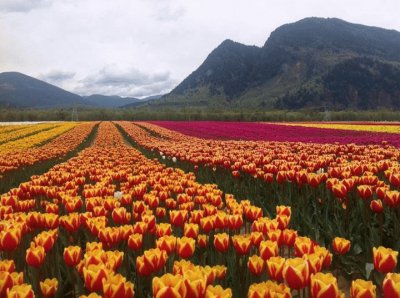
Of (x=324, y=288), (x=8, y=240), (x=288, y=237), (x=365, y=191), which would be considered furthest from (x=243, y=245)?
(x=365, y=191)

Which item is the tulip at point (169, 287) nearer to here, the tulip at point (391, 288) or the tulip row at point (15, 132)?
the tulip at point (391, 288)

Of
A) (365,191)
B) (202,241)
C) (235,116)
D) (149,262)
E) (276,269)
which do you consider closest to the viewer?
(276,269)

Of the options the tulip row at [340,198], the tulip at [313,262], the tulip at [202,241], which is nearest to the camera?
the tulip at [313,262]

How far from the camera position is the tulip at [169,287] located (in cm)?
192

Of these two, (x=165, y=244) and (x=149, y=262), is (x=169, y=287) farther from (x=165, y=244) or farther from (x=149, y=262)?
(x=165, y=244)

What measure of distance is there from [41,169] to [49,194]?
6069 mm

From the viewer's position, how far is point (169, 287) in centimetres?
193

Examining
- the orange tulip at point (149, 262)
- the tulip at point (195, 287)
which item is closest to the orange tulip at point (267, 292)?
the tulip at point (195, 287)

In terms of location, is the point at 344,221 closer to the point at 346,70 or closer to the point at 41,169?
the point at 41,169

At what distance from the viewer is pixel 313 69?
178375mm

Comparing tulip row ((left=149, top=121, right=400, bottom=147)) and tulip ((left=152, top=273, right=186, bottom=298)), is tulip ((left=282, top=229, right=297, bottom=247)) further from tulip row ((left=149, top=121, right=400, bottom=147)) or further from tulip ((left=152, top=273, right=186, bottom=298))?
tulip row ((left=149, top=121, right=400, bottom=147))

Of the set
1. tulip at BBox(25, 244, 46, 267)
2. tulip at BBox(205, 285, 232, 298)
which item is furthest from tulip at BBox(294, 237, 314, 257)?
tulip at BBox(25, 244, 46, 267)

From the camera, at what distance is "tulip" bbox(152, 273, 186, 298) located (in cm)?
192

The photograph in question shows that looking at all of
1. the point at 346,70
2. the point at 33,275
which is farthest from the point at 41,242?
the point at 346,70
